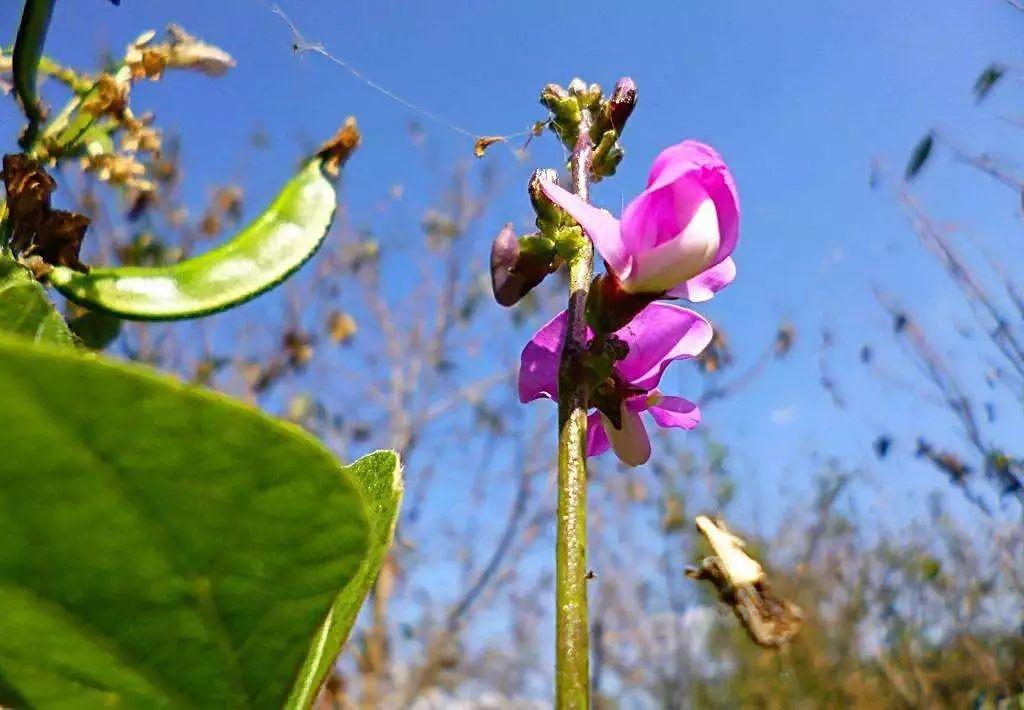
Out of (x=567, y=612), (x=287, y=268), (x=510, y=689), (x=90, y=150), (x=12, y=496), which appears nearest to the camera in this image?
(x=12, y=496)

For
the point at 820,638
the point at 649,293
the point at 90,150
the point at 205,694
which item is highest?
the point at 820,638

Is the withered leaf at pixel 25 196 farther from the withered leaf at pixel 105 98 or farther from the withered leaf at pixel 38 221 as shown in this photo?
the withered leaf at pixel 105 98

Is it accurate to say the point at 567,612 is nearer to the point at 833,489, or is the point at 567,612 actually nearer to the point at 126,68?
the point at 126,68

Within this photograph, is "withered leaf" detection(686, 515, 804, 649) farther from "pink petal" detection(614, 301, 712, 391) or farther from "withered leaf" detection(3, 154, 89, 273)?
"withered leaf" detection(3, 154, 89, 273)

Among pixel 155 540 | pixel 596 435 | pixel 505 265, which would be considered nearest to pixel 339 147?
pixel 505 265

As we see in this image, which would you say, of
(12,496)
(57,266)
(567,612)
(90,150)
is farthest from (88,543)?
(90,150)

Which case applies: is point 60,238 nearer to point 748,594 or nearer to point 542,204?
point 542,204
